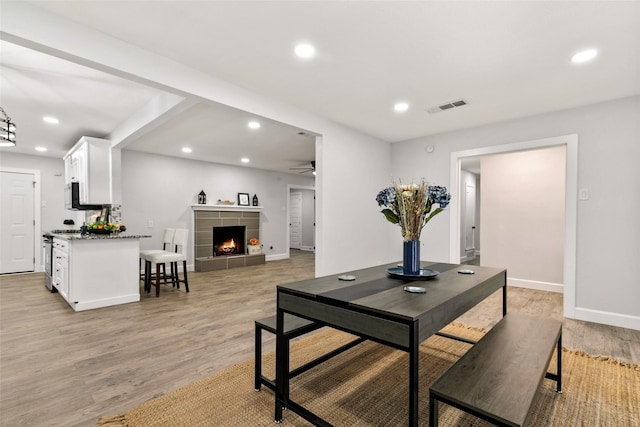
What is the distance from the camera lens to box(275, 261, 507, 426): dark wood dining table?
1.25 meters

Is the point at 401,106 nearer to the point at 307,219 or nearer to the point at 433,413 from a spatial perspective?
the point at 433,413

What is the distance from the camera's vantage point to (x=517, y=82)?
2875 mm

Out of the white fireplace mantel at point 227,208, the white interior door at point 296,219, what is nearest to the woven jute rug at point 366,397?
the white fireplace mantel at point 227,208

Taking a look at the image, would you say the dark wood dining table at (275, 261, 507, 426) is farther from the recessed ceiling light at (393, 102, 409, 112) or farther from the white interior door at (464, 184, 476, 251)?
the white interior door at (464, 184, 476, 251)

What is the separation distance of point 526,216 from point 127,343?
572 centimetres

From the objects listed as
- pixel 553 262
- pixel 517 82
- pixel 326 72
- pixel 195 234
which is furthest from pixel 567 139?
pixel 195 234

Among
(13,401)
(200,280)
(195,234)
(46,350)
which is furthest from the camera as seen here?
(195,234)

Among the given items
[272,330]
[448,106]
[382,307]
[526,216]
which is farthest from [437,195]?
[526,216]

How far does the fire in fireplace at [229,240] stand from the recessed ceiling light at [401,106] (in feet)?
16.9

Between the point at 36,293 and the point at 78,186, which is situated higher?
the point at 78,186

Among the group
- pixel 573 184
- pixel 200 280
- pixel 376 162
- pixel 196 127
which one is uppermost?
pixel 196 127

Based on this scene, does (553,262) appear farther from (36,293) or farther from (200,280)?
(36,293)

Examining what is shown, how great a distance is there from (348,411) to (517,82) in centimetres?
311

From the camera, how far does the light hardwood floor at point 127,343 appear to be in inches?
76.3
